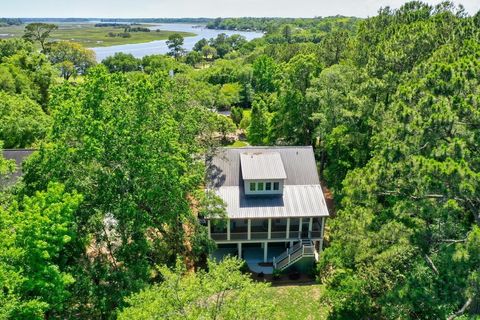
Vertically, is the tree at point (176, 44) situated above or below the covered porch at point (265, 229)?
above

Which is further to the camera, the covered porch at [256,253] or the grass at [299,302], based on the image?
the covered porch at [256,253]

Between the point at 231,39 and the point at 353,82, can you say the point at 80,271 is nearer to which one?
the point at 353,82

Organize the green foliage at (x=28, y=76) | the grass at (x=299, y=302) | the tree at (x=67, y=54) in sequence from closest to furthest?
the grass at (x=299, y=302) < the green foliage at (x=28, y=76) < the tree at (x=67, y=54)

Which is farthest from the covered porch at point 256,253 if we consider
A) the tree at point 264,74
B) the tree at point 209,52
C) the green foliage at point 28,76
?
the tree at point 209,52

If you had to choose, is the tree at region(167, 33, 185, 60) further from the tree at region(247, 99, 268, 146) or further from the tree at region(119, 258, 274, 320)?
the tree at region(119, 258, 274, 320)

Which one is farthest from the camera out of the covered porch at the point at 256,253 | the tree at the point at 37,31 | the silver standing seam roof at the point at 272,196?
the tree at the point at 37,31

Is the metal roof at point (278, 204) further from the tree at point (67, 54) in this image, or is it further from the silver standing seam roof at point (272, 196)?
the tree at point (67, 54)

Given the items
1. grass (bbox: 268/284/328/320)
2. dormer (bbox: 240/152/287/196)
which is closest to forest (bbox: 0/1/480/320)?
grass (bbox: 268/284/328/320)

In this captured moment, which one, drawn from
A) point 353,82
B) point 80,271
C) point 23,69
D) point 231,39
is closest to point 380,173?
point 80,271

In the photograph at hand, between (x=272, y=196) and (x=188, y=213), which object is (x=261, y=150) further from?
(x=188, y=213)
